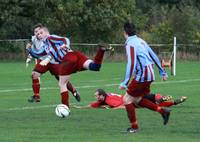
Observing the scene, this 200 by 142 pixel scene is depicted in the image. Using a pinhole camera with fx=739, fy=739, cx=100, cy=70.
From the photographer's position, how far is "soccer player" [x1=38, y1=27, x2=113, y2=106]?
15867 mm

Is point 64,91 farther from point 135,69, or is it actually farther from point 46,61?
point 135,69

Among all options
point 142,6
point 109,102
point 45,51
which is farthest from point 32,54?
point 142,6

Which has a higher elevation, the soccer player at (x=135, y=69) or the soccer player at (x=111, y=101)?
the soccer player at (x=135, y=69)

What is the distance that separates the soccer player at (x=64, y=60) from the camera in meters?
15.9

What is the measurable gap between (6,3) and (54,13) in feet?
13.1

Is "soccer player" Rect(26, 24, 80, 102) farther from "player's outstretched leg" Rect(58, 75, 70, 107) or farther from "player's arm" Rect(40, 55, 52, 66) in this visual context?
"player's outstretched leg" Rect(58, 75, 70, 107)

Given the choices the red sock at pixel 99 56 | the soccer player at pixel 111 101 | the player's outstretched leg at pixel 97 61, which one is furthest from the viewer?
the soccer player at pixel 111 101

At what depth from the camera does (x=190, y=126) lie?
13.5m

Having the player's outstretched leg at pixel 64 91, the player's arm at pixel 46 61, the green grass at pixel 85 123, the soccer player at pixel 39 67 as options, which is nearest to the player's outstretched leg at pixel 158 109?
the green grass at pixel 85 123

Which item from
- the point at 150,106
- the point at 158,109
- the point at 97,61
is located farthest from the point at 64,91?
the point at 158,109

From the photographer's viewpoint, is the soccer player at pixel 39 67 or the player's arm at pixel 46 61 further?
the soccer player at pixel 39 67

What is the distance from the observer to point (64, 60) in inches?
644

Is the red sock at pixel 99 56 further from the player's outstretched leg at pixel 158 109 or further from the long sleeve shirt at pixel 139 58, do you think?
the long sleeve shirt at pixel 139 58

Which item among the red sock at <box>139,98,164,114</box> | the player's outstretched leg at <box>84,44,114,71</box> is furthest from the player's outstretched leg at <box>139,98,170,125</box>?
the player's outstretched leg at <box>84,44,114,71</box>
